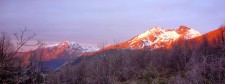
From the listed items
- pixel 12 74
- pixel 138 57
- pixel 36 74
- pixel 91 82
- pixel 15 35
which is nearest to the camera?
pixel 12 74

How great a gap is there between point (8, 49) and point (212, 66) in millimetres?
13176

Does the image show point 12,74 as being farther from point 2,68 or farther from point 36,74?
point 36,74

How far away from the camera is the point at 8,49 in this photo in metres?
19.2

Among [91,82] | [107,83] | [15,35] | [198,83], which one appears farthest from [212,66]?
[91,82]

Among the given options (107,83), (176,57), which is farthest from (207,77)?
(176,57)

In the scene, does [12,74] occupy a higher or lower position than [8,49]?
lower

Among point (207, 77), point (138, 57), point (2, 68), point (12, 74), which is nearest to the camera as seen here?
point (2, 68)

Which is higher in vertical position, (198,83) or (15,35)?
(15,35)

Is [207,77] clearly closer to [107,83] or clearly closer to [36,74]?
[36,74]

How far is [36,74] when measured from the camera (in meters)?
35.7

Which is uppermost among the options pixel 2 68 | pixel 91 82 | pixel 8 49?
pixel 8 49

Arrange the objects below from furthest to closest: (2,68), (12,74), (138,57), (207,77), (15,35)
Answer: (138,57)
(15,35)
(207,77)
(12,74)
(2,68)

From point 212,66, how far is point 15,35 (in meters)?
12.1

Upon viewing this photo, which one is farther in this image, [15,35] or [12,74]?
[15,35]
